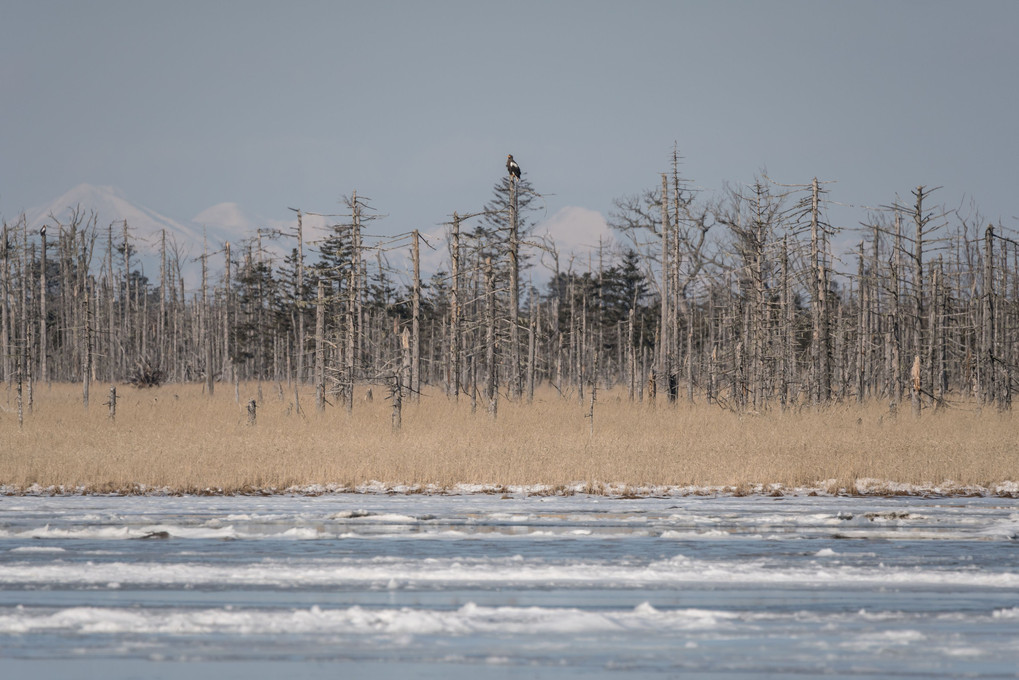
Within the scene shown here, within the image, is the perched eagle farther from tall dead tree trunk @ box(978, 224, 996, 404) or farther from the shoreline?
the shoreline

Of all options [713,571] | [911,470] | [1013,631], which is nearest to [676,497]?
[911,470]

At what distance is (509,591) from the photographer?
7602 mm

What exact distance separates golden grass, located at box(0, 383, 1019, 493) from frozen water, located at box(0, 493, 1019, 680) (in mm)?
2612

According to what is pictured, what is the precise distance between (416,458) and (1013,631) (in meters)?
11.9

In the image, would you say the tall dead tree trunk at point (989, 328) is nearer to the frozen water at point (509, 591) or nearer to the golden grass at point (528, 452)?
the golden grass at point (528, 452)

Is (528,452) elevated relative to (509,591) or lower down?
elevated

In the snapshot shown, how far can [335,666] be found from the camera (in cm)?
548

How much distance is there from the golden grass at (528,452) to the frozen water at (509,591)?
2.61m

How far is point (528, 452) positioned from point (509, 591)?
9.76 meters

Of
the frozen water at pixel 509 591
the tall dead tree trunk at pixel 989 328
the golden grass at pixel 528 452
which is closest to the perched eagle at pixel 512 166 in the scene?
the golden grass at pixel 528 452

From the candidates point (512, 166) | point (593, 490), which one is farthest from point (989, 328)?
point (593, 490)

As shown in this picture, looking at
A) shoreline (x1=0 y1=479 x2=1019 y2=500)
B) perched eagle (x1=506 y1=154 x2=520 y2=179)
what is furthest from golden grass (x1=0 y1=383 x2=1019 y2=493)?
perched eagle (x1=506 y1=154 x2=520 y2=179)

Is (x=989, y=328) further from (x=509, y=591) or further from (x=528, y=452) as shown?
(x=509, y=591)

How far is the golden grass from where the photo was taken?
15.4 m
